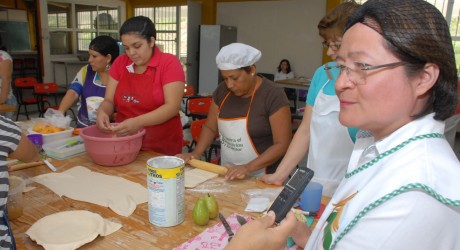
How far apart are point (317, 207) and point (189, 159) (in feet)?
2.67

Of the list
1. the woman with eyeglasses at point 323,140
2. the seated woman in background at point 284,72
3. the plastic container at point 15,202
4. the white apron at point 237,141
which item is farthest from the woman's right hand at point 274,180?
the seated woman in background at point 284,72

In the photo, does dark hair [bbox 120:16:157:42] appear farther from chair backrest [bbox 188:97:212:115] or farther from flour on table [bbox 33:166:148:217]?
chair backrest [bbox 188:97:212:115]

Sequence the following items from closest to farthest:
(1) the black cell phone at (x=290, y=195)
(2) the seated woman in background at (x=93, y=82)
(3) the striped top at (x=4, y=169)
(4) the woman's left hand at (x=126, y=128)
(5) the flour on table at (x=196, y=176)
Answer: (1) the black cell phone at (x=290, y=195) → (3) the striped top at (x=4, y=169) → (5) the flour on table at (x=196, y=176) → (4) the woman's left hand at (x=126, y=128) → (2) the seated woman in background at (x=93, y=82)

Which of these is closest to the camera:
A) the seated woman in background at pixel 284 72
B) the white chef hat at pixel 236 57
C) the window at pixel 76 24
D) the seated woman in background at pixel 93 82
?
the white chef hat at pixel 236 57

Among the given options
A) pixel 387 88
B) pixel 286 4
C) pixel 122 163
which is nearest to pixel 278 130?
pixel 122 163

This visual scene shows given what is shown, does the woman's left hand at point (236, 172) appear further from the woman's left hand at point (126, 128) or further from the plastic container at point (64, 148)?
the plastic container at point (64, 148)

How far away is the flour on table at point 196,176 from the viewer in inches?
64.2

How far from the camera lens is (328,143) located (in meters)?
1.85

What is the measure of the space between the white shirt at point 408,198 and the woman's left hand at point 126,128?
4.66 ft

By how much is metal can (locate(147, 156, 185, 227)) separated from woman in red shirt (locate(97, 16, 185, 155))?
0.85 m

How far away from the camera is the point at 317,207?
4.50 feet

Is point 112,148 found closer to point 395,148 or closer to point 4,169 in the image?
point 4,169

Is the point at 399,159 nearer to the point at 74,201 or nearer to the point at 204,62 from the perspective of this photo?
the point at 74,201

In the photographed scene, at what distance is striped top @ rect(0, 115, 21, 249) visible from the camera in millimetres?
1063
